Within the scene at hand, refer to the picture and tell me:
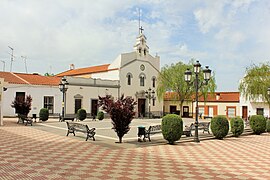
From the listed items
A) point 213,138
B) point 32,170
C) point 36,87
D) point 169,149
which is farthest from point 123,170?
point 36,87

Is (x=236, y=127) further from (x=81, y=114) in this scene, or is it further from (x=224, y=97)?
(x=224, y=97)

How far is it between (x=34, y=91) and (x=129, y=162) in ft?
77.2

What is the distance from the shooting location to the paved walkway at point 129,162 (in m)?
6.96

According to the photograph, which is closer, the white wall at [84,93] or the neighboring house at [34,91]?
the neighboring house at [34,91]

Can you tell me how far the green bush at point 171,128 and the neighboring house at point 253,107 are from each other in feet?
82.0

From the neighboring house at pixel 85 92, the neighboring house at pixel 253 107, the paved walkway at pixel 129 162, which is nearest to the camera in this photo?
the paved walkway at pixel 129 162

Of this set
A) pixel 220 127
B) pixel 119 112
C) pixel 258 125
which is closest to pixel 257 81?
pixel 258 125

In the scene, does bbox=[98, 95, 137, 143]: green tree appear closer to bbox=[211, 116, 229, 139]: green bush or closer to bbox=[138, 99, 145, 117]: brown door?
bbox=[211, 116, 229, 139]: green bush

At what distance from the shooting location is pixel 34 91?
96.2 feet

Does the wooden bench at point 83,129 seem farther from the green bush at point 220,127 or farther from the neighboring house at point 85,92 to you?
the neighboring house at point 85,92

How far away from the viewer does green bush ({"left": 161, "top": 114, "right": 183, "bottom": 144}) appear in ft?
41.2

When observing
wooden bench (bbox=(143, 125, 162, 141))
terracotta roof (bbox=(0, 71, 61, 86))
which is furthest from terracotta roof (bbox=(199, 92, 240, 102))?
wooden bench (bbox=(143, 125, 162, 141))

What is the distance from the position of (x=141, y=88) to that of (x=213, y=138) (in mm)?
23782

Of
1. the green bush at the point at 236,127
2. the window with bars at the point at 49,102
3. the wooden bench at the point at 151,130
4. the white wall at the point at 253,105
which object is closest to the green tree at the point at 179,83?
the white wall at the point at 253,105
